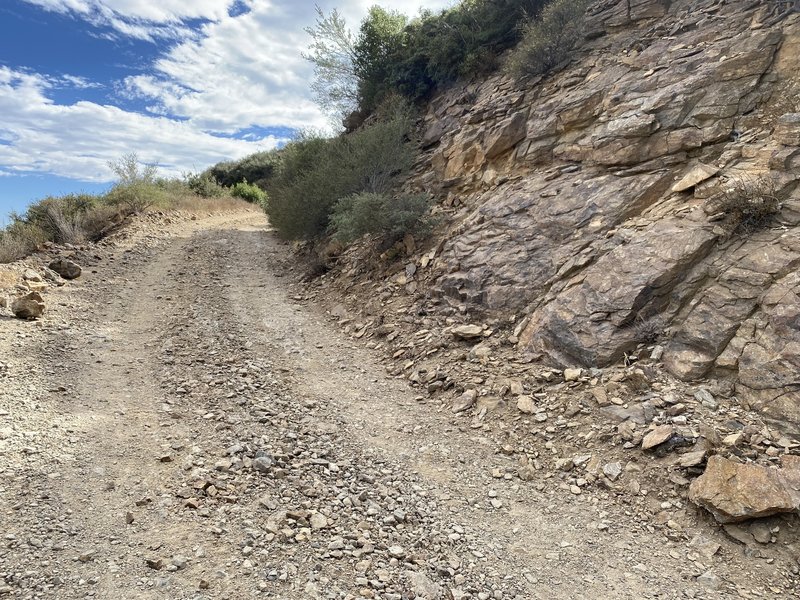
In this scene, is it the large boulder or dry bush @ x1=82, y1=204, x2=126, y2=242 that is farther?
dry bush @ x1=82, y1=204, x2=126, y2=242

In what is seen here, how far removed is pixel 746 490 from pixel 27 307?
9.62 meters

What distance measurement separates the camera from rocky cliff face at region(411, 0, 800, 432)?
189 inches

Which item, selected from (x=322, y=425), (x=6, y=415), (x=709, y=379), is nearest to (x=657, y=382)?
(x=709, y=379)

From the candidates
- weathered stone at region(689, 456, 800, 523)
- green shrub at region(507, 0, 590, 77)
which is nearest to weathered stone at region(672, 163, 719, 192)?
weathered stone at region(689, 456, 800, 523)

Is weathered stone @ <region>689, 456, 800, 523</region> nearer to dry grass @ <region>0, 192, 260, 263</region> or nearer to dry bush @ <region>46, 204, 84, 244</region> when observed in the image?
dry grass @ <region>0, 192, 260, 263</region>

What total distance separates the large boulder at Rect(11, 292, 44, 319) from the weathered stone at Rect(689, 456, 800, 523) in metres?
9.29

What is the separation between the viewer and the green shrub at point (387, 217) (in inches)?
369

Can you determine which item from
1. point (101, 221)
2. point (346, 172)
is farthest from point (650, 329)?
point (101, 221)

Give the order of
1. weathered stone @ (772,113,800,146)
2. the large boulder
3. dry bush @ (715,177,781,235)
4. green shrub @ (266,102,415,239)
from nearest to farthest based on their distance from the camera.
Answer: dry bush @ (715,177,781,235), weathered stone @ (772,113,800,146), the large boulder, green shrub @ (266,102,415,239)

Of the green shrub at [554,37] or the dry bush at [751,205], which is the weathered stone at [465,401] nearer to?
the dry bush at [751,205]

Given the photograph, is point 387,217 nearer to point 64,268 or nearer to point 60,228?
point 64,268

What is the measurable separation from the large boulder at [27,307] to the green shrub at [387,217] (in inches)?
216

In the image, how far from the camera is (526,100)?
32.5ft

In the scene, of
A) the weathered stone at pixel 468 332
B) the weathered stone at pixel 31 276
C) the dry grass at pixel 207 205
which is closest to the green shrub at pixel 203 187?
the dry grass at pixel 207 205
